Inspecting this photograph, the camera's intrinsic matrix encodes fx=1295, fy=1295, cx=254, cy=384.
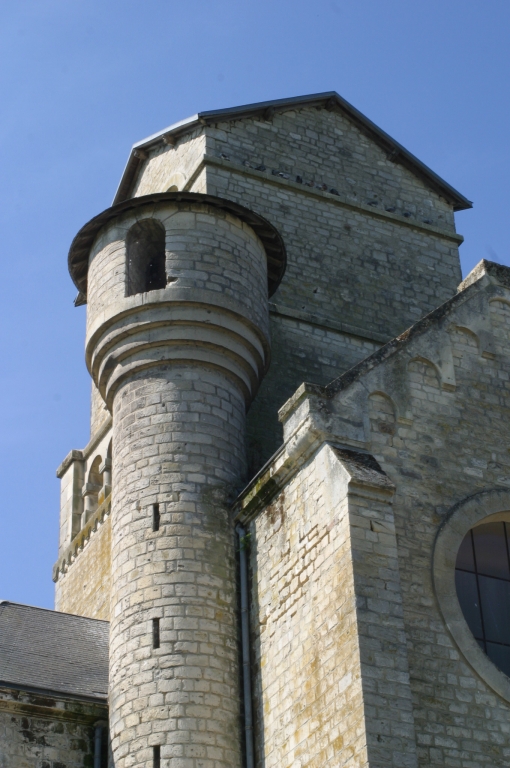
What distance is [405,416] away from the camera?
12.5m

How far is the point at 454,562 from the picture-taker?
1182 centimetres

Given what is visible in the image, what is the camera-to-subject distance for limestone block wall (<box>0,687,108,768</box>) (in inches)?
496

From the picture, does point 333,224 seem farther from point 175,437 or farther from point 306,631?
point 306,631

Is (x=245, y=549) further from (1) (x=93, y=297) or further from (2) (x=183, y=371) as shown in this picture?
(1) (x=93, y=297)

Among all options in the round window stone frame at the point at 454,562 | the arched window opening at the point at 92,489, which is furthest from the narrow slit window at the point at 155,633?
the arched window opening at the point at 92,489

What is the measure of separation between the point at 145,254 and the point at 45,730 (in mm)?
5695

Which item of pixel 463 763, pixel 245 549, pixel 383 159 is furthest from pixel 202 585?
pixel 383 159

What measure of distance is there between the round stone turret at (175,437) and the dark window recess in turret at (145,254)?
0.06ft

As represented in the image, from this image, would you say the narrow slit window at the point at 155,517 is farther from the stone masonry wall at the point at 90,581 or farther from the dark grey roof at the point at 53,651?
the stone masonry wall at the point at 90,581

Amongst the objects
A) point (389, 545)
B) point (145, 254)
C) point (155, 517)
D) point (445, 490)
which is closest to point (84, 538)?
point (145, 254)

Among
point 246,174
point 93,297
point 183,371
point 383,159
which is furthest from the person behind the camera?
point 383,159

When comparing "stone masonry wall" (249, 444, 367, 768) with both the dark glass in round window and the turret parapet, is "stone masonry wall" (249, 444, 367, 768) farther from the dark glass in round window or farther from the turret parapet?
the turret parapet

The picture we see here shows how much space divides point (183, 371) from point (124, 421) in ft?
2.79

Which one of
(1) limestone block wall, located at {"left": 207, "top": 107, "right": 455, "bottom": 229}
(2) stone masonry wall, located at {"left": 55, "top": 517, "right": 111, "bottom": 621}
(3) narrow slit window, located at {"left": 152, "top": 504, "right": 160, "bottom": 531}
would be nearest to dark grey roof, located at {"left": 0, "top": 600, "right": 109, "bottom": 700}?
(2) stone masonry wall, located at {"left": 55, "top": 517, "right": 111, "bottom": 621}
